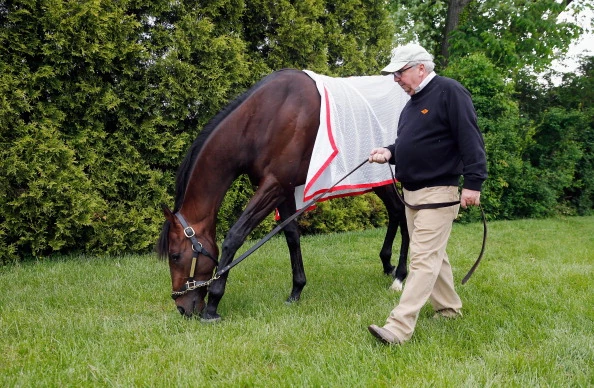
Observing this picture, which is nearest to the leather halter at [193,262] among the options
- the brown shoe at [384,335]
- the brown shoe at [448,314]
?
the brown shoe at [384,335]

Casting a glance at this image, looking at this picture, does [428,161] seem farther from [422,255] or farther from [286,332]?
[286,332]

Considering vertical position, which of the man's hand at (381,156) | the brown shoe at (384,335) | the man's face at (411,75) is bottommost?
the brown shoe at (384,335)

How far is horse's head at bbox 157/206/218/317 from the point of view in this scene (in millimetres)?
3705

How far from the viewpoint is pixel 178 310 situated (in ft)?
12.5

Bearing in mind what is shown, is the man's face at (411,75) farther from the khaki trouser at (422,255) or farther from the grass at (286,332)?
the grass at (286,332)

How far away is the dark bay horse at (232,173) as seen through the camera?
372 cm

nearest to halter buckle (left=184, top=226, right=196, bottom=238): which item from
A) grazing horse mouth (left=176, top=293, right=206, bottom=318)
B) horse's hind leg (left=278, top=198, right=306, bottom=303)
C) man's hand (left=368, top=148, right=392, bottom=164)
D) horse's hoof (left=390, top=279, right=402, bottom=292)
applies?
grazing horse mouth (left=176, top=293, right=206, bottom=318)

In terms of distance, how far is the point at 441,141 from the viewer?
3029 millimetres

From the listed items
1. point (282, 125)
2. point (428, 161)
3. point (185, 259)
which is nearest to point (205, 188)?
point (185, 259)

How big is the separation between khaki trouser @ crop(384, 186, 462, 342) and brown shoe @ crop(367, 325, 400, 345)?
0.11ft

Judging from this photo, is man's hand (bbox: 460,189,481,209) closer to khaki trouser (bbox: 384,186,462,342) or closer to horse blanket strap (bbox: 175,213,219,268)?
khaki trouser (bbox: 384,186,462,342)

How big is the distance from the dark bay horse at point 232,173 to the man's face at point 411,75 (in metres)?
1.15

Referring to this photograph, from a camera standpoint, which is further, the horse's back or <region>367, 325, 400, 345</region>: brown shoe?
the horse's back

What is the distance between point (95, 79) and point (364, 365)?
519 cm
